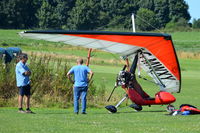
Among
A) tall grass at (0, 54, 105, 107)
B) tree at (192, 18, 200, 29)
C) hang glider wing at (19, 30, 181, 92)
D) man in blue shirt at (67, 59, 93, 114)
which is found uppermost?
hang glider wing at (19, 30, 181, 92)

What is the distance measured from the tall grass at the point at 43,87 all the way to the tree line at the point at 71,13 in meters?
66.2

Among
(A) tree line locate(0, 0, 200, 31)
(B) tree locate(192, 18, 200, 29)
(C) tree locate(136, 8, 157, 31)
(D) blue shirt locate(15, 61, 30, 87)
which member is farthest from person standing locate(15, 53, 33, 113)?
(B) tree locate(192, 18, 200, 29)

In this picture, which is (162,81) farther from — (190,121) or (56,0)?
(56,0)

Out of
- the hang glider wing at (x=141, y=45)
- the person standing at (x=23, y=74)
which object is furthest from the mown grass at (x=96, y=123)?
the hang glider wing at (x=141, y=45)

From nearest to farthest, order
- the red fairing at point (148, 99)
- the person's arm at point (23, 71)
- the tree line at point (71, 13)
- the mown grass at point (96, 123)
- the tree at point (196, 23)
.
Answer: the mown grass at point (96, 123)
the person's arm at point (23, 71)
the red fairing at point (148, 99)
the tree line at point (71, 13)
the tree at point (196, 23)

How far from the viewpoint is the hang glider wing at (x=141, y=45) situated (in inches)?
617

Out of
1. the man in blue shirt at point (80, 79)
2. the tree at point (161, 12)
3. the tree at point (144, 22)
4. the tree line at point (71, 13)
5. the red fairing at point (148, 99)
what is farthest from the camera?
the tree at point (161, 12)

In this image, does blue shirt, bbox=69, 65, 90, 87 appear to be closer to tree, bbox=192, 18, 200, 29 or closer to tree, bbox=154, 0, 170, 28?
tree, bbox=154, 0, 170, 28

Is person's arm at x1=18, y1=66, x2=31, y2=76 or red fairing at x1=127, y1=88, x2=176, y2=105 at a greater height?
person's arm at x1=18, y1=66, x2=31, y2=76

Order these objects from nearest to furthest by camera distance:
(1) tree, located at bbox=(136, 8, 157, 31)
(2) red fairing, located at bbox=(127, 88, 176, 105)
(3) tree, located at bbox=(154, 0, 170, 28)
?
(2) red fairing, located at bbox=(127, 88, 176, 105) → (1) tree, located at bbox=(136, 8, 157, 31) → (3) tree, located at bbox=(154, 0, 170, 28)

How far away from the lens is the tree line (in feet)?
312

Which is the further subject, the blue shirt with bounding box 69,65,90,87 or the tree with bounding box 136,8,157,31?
the tree with bounding box 136,8,157,31

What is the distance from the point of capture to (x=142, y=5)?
383ft

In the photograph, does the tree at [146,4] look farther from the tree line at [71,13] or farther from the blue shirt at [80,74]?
the blue shirt at [80,74]
